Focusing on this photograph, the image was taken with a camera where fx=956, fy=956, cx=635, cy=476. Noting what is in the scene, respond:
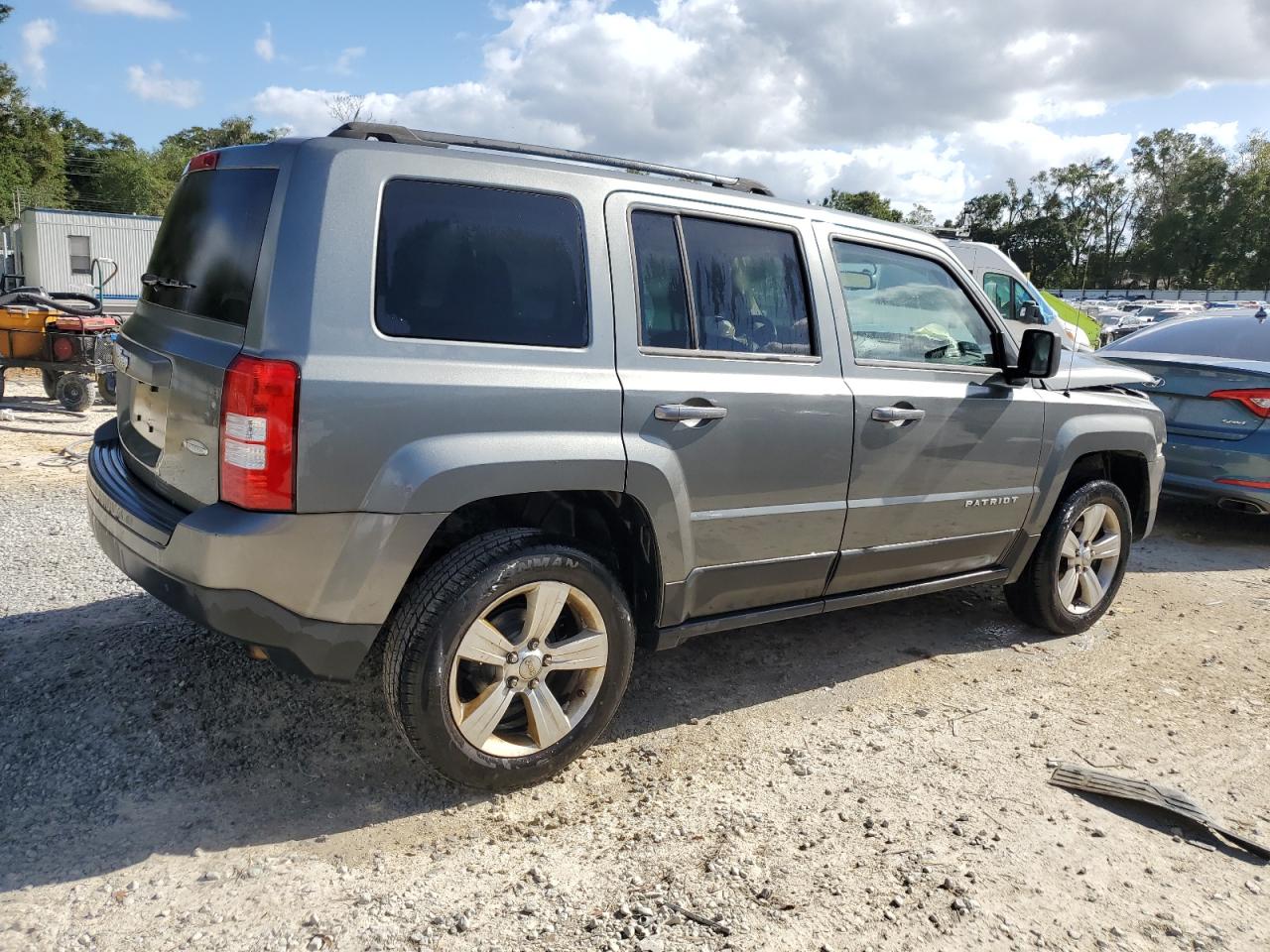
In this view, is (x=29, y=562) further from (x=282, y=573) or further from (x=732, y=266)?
(x=732, y=266)

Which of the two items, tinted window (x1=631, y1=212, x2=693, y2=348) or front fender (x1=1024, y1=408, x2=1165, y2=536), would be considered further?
front fender (x1=1024, y1=408, x2=1165, y2=536)

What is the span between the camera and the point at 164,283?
332cm

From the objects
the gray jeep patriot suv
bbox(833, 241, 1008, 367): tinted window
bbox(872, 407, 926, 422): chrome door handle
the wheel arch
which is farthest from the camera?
bbox(833, 241, 1008, 367): tinted window

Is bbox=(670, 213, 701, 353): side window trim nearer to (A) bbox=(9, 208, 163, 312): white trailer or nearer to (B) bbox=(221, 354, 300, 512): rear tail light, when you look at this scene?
(B) bbox=(221, 354, 300, 512): rear tail light

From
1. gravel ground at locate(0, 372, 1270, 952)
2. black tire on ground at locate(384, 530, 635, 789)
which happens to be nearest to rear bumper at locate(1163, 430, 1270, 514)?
gravel ground at locate(0, 372, 1270, 952)

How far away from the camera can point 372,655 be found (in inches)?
157

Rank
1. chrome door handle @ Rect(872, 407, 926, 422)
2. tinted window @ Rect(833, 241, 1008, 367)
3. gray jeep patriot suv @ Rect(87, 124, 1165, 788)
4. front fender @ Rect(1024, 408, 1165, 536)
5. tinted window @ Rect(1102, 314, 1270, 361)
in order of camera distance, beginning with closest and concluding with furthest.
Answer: gray jeep patriot suv @ Rect(87, 124, 1165, 788)
chrome door handle @ Rect(872, 407, 926, 422)
tinted window @ Rect(833, 241, 1008, 367)
front fender @ Rect(1024, 408, 1165, 536)
tinted window @ Rect(1102, 314, 1270, 361)

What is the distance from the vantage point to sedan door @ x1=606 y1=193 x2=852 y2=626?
318 centimetres

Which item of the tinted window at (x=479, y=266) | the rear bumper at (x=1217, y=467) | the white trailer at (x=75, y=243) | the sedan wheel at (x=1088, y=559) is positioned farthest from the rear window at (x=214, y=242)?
the white trailer at (x=75, y=243)

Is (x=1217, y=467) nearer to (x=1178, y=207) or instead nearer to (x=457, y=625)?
(x=457, y=625)

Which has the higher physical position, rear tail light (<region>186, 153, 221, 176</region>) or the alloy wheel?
rear tail light (<region>186, 153, 221, 176</region>)

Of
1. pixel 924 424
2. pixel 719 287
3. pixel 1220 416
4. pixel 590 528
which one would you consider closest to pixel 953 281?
pixel 924 424

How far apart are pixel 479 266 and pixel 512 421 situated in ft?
1.59

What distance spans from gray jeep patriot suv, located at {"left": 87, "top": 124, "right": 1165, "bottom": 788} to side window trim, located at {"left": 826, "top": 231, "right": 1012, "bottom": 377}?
22 mm
